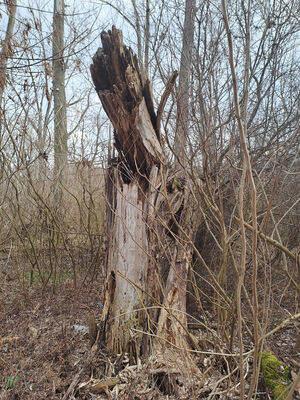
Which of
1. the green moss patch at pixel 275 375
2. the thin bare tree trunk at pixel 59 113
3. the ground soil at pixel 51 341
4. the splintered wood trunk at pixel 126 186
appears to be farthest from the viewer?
the thin bare tree trunk at pixel 59 113

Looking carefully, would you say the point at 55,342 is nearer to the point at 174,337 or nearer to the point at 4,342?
A: the point at 4,342

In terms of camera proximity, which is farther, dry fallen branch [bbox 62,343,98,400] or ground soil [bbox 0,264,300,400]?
ground soil [bbox 0,264,300,400]

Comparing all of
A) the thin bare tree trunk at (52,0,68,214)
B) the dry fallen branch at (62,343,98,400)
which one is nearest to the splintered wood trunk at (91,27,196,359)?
the dry fallen branch at (62,343,98,400)

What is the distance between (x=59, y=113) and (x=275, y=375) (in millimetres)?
6431

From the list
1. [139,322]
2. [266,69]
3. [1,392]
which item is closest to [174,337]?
[139,322]

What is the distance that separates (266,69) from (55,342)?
5088mm

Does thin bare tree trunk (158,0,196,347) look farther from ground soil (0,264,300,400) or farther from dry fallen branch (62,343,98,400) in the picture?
dry fallen branch (62,343,98,400)

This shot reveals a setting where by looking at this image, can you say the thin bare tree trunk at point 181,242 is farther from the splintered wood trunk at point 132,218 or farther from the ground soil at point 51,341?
the ground soil at point 51,341

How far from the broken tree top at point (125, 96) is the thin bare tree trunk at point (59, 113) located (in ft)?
1.67

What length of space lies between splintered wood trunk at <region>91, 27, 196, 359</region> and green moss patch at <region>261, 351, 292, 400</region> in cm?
77

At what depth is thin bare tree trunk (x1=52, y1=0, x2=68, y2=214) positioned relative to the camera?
15.6 ft

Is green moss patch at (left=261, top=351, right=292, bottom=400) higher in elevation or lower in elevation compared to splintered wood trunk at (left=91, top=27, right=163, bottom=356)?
lower

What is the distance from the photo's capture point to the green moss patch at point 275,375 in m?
2.35

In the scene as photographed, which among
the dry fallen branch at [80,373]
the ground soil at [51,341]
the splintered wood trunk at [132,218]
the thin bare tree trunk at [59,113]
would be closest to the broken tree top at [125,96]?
the splintered wood trunk at [132,218]
